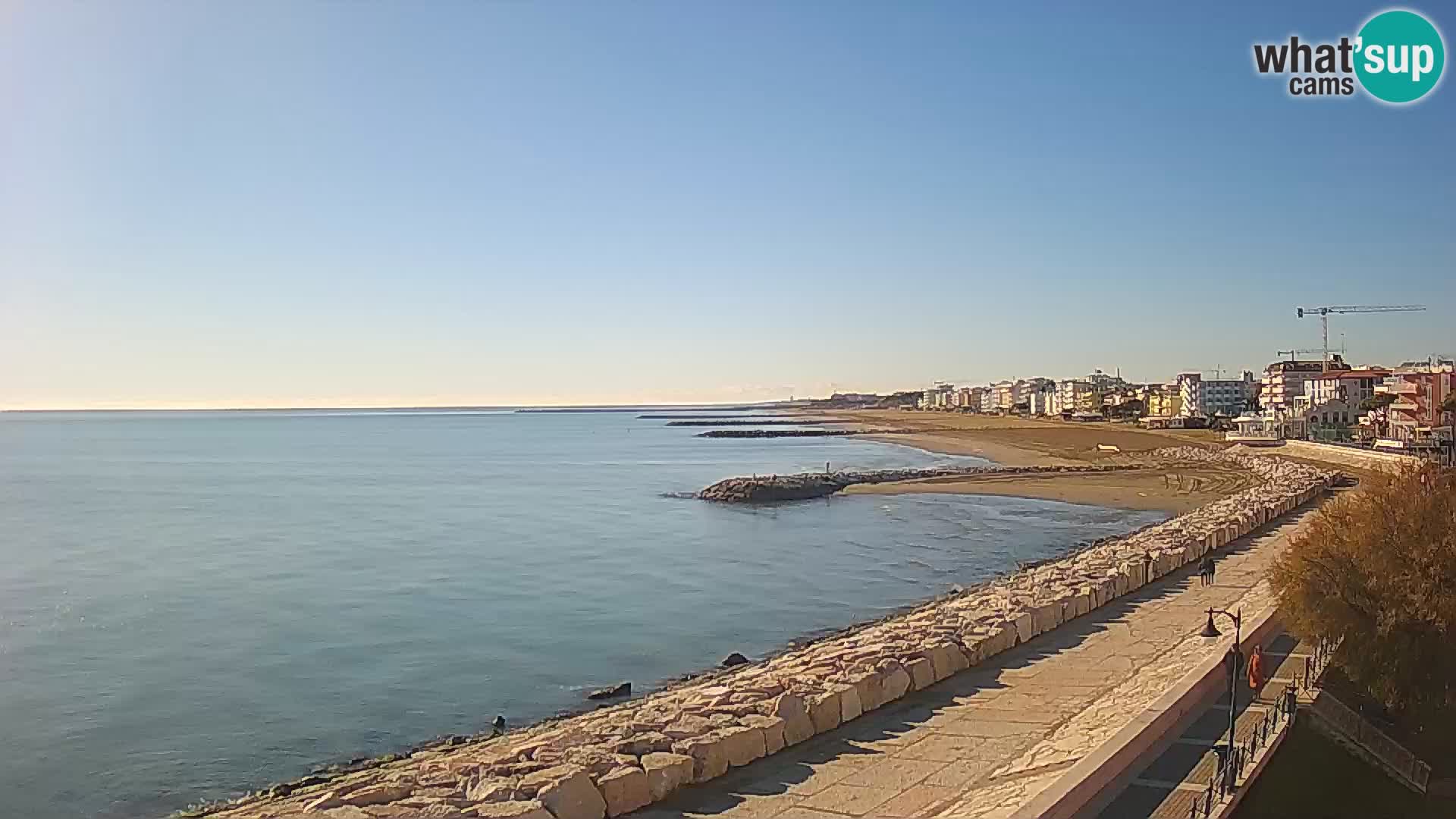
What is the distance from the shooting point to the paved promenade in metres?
8.99

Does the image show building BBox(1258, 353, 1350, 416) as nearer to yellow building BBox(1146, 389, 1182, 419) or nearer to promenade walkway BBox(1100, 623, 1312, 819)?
yellow building BBox(1146, 389, 1182, 419)

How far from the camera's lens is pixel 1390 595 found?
12.2 meters

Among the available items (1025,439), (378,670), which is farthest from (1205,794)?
(1025,439)

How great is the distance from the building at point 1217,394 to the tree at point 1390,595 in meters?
120

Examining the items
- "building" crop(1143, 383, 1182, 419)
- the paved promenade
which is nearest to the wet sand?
the paved promenade

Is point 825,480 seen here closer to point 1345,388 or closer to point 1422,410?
point 1422,410

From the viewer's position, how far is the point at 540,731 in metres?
13.9

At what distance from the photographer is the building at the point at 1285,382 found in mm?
102750

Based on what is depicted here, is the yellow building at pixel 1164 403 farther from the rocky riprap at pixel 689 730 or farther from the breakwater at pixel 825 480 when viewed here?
the rocky riprap at pixel 689 730

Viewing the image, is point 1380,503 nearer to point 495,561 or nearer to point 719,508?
point 495,561

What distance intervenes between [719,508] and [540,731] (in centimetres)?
3041

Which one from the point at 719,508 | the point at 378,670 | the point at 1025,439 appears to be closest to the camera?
the point at 378,670

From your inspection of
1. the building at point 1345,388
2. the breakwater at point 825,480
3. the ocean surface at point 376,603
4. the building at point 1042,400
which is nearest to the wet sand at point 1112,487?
the breakwater at point 825,480

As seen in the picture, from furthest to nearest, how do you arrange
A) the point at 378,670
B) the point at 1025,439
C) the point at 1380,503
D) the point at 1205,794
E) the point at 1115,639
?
the point at 1025,439
the point at 378,670
the point at 1115,639
the point at 1380,503
the point at 1205,794
